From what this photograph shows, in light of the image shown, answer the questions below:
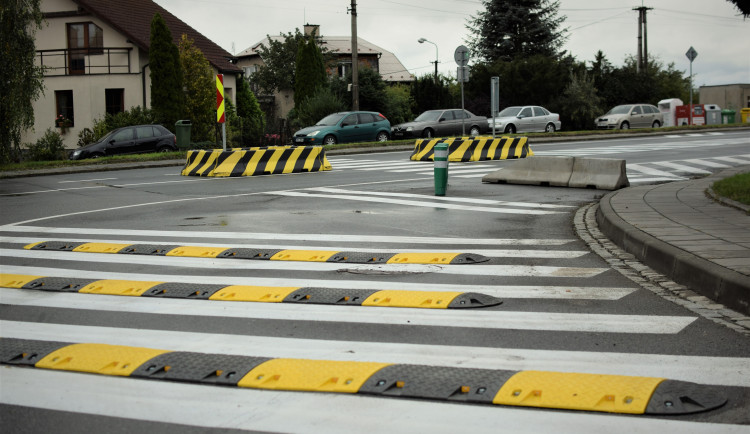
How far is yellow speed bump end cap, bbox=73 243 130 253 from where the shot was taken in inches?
356

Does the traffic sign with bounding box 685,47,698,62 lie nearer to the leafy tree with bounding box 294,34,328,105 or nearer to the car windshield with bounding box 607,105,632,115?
the car windshield with bounding box 607,105,632,115

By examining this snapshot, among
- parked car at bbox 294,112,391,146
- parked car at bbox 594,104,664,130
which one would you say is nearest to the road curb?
parked car at bbox 294,112,391,146

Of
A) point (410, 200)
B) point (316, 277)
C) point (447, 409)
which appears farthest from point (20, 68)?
point (447, 409)

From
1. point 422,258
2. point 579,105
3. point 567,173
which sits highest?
point 579,105

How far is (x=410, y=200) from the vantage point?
1363 cm

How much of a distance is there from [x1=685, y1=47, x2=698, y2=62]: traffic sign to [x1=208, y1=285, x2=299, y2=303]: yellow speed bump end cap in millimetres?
40158

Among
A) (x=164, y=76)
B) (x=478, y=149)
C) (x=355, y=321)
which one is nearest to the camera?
(x=355, y=321)

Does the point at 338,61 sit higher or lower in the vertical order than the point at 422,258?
higher

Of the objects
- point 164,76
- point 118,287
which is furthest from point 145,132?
point 118,287

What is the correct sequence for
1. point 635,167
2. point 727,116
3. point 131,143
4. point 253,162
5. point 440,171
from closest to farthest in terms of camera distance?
point 440,171 → point 635,167 → point 253,162 → point 131,143 → point 727,116

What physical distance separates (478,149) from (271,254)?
14.9 meters

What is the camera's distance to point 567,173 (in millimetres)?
15648

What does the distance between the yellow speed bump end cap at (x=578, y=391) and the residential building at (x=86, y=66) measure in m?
37.0

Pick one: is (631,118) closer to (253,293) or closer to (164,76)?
(164,76)
